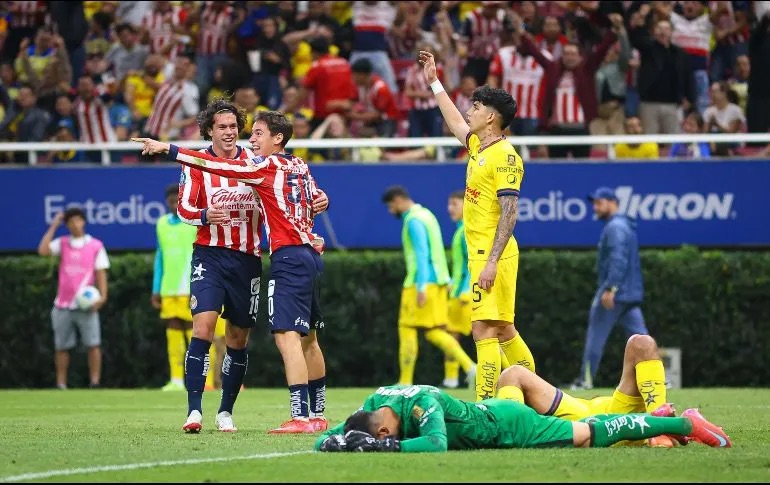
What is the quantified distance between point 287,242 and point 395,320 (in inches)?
398

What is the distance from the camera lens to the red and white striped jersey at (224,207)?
37.1 feet

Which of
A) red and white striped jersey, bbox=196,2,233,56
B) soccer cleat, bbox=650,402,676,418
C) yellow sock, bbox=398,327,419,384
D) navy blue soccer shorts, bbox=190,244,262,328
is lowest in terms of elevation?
yellow sock, bbox=398,327,419,384

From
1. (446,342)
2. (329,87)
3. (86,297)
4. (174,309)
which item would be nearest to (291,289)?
(446,342)

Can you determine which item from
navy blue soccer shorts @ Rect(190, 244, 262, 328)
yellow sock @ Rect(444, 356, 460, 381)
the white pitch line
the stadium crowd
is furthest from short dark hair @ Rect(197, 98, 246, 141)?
the stadium crowd

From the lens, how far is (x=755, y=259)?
20453 millimetres

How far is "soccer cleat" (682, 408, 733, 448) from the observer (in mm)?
9188

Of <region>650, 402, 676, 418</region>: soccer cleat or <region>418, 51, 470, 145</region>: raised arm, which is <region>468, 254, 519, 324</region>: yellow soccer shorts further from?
<region>650, 402, 676, 418</region>: soccer cleat

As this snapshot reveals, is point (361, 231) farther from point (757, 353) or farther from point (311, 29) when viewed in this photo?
point (757, 353)

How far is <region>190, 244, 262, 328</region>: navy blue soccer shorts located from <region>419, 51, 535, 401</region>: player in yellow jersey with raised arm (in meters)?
1.58

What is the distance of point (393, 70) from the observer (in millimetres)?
23641

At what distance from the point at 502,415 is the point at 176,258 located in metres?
10.9

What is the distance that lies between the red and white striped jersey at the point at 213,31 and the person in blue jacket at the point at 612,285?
731 centimetres

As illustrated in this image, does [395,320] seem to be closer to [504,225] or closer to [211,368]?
[211,368]

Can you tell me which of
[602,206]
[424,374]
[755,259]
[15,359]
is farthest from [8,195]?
[755,259]
